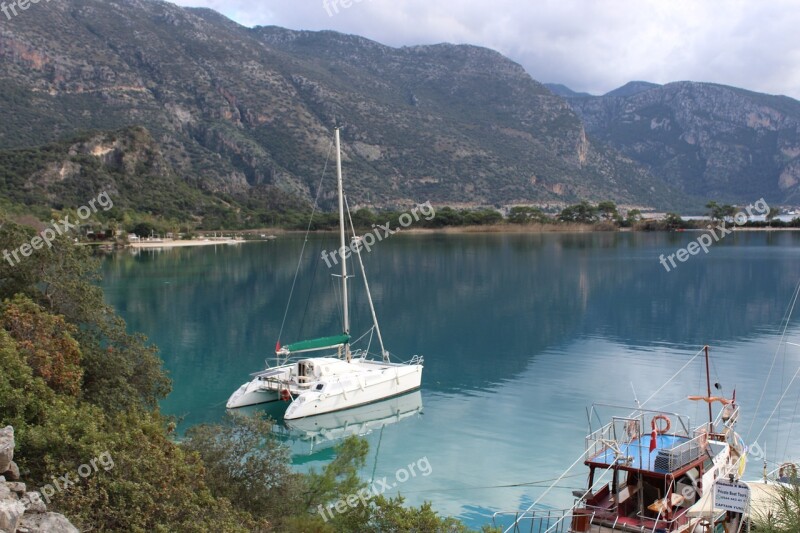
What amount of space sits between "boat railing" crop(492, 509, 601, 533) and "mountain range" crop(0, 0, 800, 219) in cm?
9490

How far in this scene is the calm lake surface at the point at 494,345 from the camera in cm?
1616

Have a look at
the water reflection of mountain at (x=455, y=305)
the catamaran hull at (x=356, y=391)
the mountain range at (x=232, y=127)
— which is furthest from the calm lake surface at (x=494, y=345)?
the mountain range at (x=232, y=127)

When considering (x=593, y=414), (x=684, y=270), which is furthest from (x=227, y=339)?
(x=684, y=270)

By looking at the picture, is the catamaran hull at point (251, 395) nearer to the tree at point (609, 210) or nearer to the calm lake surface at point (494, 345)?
the calm lake surface at point (494, 345)

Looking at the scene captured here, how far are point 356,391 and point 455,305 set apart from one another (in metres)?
20.0

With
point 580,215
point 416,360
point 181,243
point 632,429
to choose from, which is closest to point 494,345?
point 416,360

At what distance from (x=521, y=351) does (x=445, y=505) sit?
579 inches

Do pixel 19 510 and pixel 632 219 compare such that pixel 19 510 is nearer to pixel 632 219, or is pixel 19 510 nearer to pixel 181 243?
pixel 181 243

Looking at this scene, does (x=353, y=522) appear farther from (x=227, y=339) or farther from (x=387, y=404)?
(x=227, y=339)

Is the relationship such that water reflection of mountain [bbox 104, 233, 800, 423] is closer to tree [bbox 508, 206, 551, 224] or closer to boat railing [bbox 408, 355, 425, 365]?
boat railing [bbox 408, 355, 425, 365]

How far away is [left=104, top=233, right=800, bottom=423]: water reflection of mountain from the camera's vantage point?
26109 mm

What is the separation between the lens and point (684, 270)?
5428cm

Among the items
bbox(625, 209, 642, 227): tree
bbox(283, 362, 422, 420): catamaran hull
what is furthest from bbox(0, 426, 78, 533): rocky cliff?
bbox(625, 209, 642, 227): tree

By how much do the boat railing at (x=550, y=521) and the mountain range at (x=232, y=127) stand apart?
3736 inches
